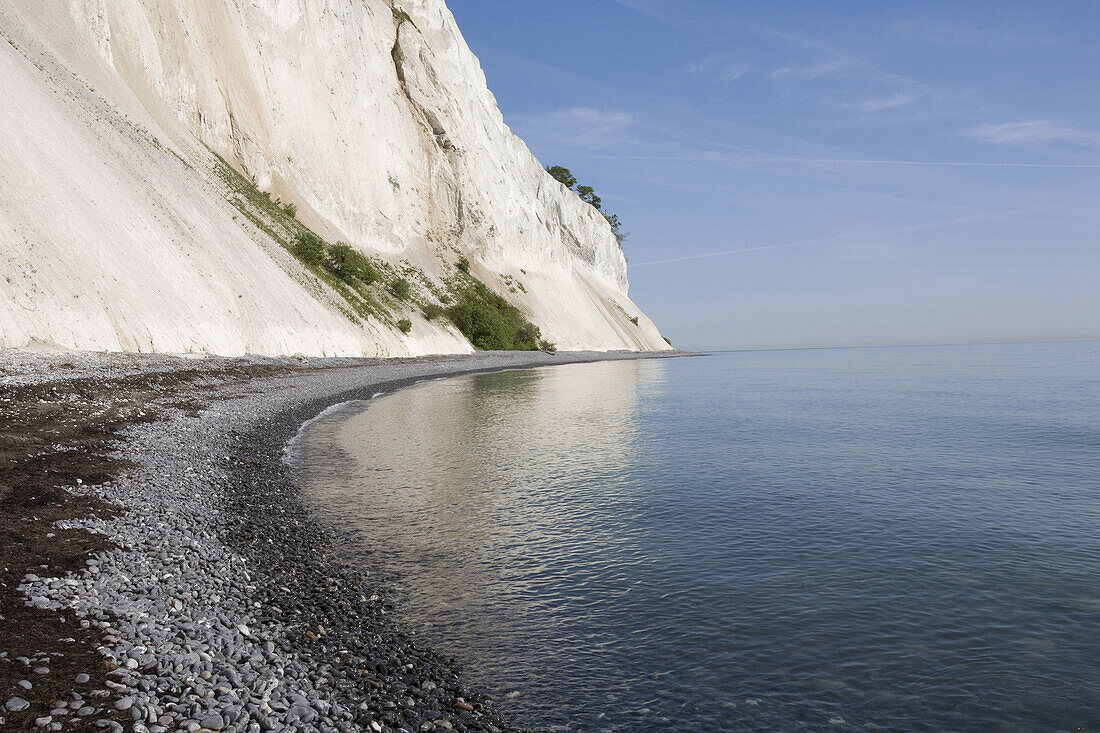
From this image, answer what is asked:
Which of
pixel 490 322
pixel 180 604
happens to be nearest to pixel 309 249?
pixel 490 322

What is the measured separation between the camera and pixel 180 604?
22.9ft

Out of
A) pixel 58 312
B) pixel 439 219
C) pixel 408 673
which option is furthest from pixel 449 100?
pixel 408 673

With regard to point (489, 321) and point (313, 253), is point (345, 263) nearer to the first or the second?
point (313, 253)

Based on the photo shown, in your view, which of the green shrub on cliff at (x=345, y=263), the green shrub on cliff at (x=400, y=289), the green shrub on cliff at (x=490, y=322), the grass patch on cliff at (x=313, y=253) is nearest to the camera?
the grass patch on cliff at (x=313, y=253)

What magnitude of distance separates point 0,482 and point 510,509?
8142 millimetres

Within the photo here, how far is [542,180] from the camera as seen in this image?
105 m

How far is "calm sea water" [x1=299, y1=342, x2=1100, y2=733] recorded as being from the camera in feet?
21.7

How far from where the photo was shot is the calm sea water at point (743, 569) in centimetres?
663

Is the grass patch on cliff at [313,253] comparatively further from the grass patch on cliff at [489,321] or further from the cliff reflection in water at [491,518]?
the cliff reflection in water at [491,518]

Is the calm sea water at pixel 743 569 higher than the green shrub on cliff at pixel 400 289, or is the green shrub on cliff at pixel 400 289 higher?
the green shrub on cliff at pixel 400 289

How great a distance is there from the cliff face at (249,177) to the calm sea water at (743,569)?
13.2m

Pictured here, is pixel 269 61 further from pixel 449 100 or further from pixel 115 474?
pixel 115 474

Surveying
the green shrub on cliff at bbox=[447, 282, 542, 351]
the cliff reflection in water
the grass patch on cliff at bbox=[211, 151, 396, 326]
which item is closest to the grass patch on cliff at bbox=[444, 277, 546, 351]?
the green shrub on cliff at bbox=[447, 282, 542, 351]

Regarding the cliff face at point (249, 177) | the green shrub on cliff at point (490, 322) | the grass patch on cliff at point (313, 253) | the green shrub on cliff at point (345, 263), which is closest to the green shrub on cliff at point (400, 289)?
the cliff face at point (249, 177)
